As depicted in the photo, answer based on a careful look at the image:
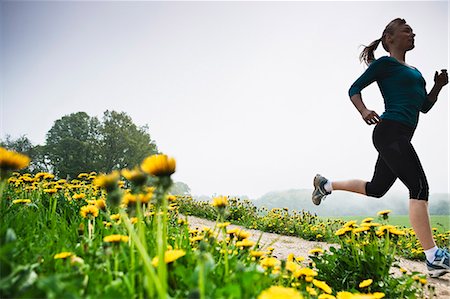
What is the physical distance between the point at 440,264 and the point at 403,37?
2.37 metres

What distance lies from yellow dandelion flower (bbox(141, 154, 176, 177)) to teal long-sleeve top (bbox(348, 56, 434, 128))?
2.94 m

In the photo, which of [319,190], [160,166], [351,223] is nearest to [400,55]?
[319,190]

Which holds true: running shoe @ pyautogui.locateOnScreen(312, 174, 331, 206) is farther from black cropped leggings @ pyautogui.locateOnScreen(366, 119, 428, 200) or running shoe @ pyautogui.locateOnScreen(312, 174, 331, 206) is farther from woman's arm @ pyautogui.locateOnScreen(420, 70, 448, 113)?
woman's arm @ pyautogui.locateOnScreen(420, 70, 448, 113)

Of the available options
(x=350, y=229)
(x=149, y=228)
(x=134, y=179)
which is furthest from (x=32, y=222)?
(x=350, y=229)

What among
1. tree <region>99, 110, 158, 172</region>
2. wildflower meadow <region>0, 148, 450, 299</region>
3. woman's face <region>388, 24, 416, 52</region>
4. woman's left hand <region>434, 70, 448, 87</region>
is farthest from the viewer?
tree <region>99, 110, 158, 172</region>

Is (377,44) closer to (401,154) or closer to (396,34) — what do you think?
(396,34)

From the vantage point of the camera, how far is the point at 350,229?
266 centimetres

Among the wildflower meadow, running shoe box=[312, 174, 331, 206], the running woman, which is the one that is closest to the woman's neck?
the running woman

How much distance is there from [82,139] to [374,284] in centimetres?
2996

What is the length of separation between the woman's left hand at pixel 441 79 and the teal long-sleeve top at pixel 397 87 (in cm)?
45

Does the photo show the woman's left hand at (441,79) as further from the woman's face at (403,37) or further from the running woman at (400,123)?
the woman's face at (403,37)

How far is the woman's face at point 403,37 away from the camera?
376 cm

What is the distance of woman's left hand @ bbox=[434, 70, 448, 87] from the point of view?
3.93 meters

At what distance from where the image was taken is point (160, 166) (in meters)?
1.13
